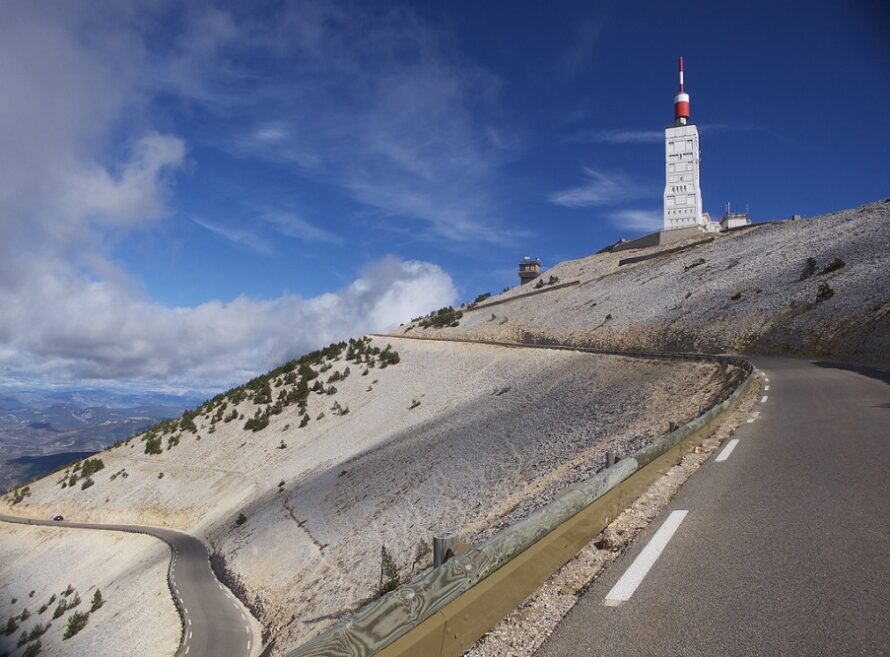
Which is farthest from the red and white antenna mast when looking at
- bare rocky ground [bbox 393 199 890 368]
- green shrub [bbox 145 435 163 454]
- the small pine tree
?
the small pine tree

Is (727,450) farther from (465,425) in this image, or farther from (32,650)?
(32,650)

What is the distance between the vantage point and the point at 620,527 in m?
6.25

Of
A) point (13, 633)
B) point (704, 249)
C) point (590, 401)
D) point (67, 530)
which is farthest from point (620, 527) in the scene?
point (704, 249)

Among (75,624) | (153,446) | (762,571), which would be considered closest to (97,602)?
(75,624)

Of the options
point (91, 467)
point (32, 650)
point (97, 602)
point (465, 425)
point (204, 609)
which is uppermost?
point (465, 425)

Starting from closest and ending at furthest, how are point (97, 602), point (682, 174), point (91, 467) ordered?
point (97, 602), point (91, 467), point (682, 174)

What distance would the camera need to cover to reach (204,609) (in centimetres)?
1839

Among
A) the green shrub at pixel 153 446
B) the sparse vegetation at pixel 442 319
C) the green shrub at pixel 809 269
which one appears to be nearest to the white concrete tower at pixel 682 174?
the sparse vegetation at pixel 442 319

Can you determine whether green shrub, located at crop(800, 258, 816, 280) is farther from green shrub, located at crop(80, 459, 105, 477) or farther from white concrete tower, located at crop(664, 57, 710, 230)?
green shrub, located at crop(80, 459, 105, 477)

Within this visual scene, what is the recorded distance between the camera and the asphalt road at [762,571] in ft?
12.0

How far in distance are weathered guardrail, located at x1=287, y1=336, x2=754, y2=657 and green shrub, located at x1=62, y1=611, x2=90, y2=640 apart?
80.5 feet

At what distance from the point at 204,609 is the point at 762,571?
1844 centimetres

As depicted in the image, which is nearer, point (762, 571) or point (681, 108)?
point (762, 571)

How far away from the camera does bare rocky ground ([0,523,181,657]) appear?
778 inches
